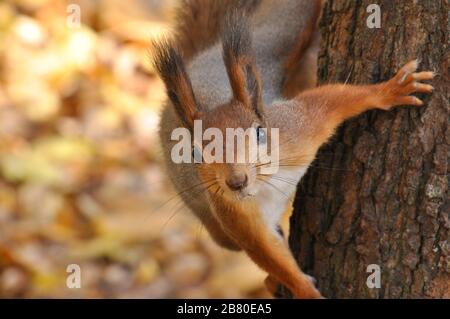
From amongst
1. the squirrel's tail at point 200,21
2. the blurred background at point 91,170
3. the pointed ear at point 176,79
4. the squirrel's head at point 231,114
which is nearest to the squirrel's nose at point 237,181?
the squirrel's head at point 231,114

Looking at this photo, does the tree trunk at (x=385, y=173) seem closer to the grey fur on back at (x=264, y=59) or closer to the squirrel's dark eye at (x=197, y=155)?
the grey fur on back at (x=264, y=59)

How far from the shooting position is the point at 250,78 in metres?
2.11

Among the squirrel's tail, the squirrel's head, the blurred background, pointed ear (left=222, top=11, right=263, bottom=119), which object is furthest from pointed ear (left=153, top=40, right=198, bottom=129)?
the blurred background

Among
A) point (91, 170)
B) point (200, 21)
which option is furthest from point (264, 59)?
point (91, 170)

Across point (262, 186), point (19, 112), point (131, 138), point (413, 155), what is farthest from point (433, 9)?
point (19, 112)

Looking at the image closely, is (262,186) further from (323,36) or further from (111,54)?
(111,54)

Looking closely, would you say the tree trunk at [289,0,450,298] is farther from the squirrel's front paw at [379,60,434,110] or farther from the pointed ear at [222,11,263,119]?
the pointed ear at [222,11,263,119]

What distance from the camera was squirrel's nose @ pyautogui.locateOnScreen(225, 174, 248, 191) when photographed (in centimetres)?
192

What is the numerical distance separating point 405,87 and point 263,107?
38 cm

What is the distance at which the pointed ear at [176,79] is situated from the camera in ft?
6.80

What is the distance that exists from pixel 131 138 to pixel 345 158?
9.13ft

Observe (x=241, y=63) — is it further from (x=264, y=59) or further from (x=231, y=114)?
(x=264, y=59)

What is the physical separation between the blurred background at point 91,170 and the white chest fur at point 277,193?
0.86 m

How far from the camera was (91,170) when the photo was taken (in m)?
4.56
